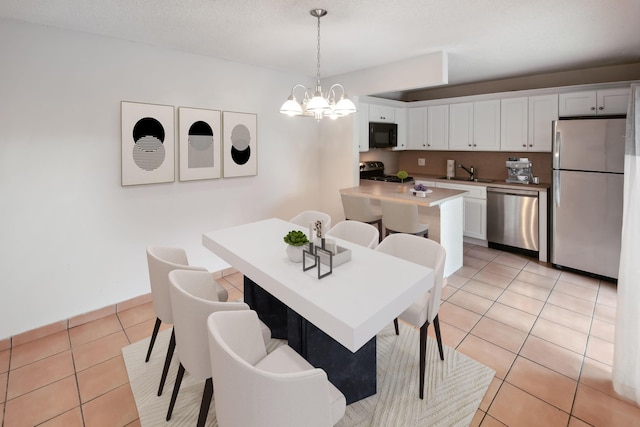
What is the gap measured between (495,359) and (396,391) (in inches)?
32.3

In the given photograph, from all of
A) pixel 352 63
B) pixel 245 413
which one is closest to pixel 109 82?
pixel 352 63

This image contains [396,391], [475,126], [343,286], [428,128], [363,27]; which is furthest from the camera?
[428,128]

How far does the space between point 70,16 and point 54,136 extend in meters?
0.90

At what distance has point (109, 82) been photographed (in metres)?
2.82

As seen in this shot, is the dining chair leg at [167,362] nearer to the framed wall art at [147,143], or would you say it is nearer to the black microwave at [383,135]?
the framed wall art at [147,143]

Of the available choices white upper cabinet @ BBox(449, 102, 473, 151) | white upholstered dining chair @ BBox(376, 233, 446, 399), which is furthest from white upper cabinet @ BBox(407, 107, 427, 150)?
white upholstered dining chair @ BBox(376, 233, 446, 399)

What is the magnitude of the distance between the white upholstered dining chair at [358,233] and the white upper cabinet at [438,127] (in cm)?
325

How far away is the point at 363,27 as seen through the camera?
8.52 ft

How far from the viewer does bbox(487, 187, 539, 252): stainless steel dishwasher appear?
418 cm

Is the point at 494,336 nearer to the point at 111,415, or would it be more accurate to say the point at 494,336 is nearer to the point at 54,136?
the point at 111,415

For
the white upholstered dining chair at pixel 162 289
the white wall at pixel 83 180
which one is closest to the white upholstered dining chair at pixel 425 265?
the white upholstered dining chair at pixel 162 289

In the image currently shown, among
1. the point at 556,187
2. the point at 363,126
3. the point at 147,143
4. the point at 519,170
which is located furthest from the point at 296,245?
the point at 519,170

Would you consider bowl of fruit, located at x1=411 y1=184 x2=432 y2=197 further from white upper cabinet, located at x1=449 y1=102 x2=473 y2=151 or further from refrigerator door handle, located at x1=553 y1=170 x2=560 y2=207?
white upper cabinet, located at x1=449 y1=102 x2=473 y2=151

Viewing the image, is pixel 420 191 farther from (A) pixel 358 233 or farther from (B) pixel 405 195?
(A) pixel 358 233
